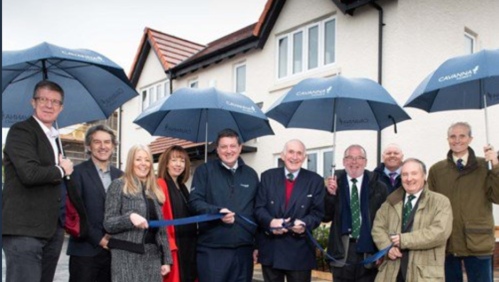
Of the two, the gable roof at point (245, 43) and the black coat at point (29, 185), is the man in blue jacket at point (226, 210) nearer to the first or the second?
the black coat at point (29, 185)

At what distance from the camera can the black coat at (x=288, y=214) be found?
5.44 meters

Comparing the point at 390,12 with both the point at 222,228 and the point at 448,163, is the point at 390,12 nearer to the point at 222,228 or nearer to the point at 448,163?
the point at 448,163

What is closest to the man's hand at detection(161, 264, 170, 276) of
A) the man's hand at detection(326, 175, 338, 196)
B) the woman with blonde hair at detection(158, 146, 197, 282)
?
the woman with blonde hair at detection(158, 146, 197, 282)

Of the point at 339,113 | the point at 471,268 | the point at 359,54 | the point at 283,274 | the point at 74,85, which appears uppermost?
the point at 359,54

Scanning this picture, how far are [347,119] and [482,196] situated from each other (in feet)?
6.83

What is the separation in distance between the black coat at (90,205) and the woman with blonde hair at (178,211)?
0.72 meters

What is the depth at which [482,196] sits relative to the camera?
5.49 meters

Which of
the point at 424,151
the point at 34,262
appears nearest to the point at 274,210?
the point at 34,262

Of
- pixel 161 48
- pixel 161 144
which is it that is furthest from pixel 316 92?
pixel 161 48

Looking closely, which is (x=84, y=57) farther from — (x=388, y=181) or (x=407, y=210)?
(x=388, y=181)

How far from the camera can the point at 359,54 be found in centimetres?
1254

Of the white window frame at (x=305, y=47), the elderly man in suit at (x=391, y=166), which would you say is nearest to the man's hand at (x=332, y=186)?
the elderly man in suit at (x=391, y=166)

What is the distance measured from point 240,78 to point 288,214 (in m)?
11.4

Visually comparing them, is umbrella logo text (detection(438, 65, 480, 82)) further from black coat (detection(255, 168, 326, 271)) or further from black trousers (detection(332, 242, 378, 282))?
black trousers (detection(332, 242, 378, 282))
